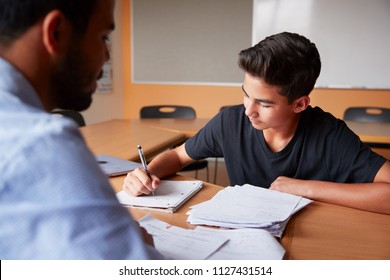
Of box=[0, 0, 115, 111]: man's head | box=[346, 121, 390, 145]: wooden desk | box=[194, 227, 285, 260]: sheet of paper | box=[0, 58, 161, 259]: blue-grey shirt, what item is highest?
box=[0, 0, 115, 111]: man's head

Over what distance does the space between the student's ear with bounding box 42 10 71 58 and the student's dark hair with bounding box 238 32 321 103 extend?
2.52ft

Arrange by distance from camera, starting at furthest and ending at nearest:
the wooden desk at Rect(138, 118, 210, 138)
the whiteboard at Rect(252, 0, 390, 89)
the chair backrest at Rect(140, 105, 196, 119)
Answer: the whiteboard at Rect(252, 0, 390, 89) < the chair backrest at Rect(140, 105, 196, 119) < the wooden desk at Rect(138, 118, 210, 138)

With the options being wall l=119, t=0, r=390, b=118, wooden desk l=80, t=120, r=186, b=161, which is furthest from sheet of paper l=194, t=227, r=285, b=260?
wall l=119, t=0, r=390, b=118

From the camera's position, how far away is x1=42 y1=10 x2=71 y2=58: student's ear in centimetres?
48

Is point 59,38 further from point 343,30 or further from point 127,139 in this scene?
point 343,30

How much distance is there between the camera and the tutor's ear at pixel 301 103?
1.25 metres

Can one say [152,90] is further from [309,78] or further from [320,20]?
[309,78]

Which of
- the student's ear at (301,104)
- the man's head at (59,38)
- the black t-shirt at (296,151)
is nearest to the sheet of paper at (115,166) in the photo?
the black t-shirt at (296,151)

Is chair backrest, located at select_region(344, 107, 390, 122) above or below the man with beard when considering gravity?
below

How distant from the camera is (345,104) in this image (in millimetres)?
3766

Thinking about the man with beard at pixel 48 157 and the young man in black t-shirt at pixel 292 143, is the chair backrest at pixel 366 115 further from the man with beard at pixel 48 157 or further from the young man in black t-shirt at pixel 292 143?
the man with beard at pixel 48 157

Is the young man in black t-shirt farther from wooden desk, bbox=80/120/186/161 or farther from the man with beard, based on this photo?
the man with beard

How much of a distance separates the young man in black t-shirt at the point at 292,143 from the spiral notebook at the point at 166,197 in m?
0.03

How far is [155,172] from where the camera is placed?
127 centimetres
